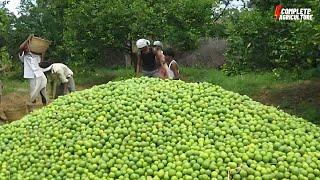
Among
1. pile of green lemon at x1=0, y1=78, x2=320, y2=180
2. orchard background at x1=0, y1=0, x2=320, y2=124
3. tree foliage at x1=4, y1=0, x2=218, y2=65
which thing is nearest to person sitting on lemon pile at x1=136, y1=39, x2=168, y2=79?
orchard background at x1=0, y1=0, x2=320, y2=124

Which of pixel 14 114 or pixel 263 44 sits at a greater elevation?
pixel 263 44

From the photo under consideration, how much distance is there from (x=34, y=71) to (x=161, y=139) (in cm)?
661

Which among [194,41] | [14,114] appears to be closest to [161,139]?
[14,114]

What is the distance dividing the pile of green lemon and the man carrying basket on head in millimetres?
5450

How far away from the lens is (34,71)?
9.88m

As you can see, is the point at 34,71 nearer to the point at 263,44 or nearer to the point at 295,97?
the point at 263,44

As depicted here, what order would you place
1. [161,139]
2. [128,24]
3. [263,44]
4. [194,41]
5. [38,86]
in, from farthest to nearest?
[194,41] → [128,24] → [38,86] → [263,44] → [161,139]

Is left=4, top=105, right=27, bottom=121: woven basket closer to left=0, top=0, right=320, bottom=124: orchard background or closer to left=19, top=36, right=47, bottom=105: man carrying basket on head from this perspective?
left=19, top=36, right=47, bottom=105: man carrying basket on head

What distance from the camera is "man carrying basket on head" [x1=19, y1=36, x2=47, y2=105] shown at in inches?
386

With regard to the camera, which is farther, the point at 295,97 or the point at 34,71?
the point at 295,97

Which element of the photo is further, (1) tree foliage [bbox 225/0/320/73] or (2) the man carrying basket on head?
(2) the man carrying basket on head

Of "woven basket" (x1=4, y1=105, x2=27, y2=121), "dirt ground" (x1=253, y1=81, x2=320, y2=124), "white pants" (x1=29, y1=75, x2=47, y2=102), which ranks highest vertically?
"white pants" (x1=29, y1=75, x2=47, y2=102)

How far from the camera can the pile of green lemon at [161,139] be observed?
3408 mm

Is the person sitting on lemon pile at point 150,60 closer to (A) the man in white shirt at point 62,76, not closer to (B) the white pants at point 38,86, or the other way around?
(A) the man in white shirt at point 62,76
